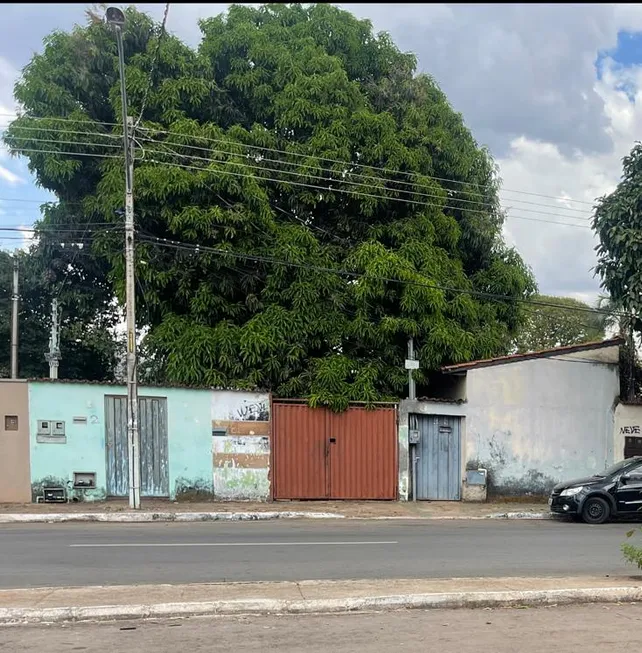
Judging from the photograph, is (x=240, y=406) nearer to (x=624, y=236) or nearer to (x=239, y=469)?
→ (x=239, y=469)

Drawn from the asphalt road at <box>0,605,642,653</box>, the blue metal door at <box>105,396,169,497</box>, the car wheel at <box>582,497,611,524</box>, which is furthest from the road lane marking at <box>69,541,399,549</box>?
the blue metal door at <box>105,396,169,497</box>

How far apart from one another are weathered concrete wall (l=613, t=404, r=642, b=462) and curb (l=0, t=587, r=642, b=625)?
13.0 metres

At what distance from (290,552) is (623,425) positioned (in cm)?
1264

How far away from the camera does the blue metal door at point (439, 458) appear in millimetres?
17109

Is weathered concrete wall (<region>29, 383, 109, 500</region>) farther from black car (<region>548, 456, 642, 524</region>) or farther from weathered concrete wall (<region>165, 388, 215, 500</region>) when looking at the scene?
black car (<region>548, 456, 642, 524</region>)

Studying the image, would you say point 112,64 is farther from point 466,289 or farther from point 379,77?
point 466,289

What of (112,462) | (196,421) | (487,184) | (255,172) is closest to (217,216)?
(255,172)

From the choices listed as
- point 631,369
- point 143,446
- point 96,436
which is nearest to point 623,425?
point 631,369

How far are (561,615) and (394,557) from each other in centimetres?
329

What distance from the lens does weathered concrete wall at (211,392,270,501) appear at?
52.4ft

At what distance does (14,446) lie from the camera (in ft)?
49.3

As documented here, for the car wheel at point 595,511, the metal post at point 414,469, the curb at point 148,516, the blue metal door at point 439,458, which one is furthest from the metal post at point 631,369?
the curb at point 148,516

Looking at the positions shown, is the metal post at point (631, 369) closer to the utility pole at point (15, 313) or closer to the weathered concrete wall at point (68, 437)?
the weathered concrete wall at point (68, 437)

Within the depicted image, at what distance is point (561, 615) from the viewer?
229 inches
